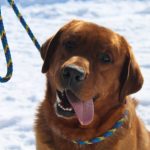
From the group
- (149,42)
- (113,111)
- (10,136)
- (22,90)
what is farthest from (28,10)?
(113,111)

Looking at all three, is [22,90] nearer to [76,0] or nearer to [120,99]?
[120,99]

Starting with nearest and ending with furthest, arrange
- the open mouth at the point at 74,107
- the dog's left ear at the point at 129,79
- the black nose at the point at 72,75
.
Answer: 1. the black nose at the point at 72,75
2. the open mouth at the point at 74,107
3. the dog's left ear at the point at 129,79

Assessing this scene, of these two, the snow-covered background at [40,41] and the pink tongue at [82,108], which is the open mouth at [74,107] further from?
the snow-covered background at [40,41]

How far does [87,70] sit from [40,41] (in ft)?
17.9

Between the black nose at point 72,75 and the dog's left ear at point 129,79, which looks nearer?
the black nose at point 72,75

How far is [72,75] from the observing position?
4293mm

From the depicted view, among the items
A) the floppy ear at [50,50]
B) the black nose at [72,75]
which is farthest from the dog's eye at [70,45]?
the black nose at [72,75]

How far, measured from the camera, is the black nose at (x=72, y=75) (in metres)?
4.28

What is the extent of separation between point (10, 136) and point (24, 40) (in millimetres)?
3783

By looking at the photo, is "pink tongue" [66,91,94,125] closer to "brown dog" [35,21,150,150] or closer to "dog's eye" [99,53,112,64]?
"brown dog" [35,21,150,150]

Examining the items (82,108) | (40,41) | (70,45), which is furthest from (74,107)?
(40,41)

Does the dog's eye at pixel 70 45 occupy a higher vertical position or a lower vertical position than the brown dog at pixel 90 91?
higher

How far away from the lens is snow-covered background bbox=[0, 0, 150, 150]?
6621 mm

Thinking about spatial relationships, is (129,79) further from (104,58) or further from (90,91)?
(90,91)
